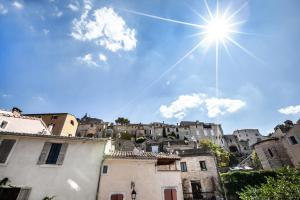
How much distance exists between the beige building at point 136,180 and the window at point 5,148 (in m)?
6.94

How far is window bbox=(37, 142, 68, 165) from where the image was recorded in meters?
12.7

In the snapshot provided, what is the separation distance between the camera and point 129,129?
190 feet

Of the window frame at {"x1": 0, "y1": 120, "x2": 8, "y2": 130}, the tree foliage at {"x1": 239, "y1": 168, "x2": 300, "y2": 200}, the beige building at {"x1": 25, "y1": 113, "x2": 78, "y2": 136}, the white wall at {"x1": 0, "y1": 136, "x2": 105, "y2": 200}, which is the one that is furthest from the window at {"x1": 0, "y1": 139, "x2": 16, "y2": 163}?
the beige building at {"x1": 25, "y1": 113, "x2": 78, "y2": 136}

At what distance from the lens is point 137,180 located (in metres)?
14.0

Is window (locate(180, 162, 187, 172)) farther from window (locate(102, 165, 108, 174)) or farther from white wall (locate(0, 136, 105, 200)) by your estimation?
→ white wall (locate(0, 136, 105, 200))

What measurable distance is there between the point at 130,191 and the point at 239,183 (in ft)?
56.6

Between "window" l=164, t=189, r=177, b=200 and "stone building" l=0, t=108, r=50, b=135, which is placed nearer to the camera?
"window" l=164, t=189, r=177, b=200

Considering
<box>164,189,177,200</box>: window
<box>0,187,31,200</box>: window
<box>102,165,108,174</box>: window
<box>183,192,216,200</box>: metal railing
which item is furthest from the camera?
<box>183,192,216,200</box>: metal railing

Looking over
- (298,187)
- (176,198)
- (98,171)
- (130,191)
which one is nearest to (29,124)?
(98,171)

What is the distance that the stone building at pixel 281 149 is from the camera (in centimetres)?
2759

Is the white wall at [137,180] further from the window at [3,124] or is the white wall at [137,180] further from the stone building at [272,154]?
the stone building at [272,154]

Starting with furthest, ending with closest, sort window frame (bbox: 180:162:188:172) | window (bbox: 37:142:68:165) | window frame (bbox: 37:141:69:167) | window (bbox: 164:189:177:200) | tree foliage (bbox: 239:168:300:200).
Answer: window frame (bbox: 180:162:188:172), window (bbox: 164:189:177:200), window (bbox: 37:142:68:165), window frame (bbox: 37:141:69:167), tree foliage (bbox: 239:168:300:200)

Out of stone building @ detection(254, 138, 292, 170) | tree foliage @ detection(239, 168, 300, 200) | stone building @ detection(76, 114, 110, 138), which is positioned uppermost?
stone building @ detection(76, 114, 110, 138)

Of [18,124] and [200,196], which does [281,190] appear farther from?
[18,124]
